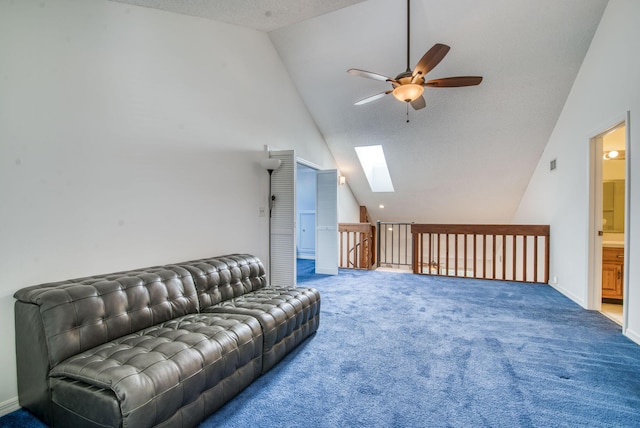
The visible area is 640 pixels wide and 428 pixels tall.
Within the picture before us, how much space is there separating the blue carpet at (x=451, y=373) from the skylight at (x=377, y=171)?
14.0 ft

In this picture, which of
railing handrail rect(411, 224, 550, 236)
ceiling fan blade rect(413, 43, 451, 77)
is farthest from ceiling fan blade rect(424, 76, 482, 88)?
railing handrail rect(411, 224, 550, 236)

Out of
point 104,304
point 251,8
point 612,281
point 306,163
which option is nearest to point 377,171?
point 306,163

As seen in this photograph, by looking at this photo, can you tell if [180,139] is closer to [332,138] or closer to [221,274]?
[221,274]

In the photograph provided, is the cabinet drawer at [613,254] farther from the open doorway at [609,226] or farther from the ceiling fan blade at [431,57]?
the ceiling fan blade at [431,57]

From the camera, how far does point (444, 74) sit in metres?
4.58

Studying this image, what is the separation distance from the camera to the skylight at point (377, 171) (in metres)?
7.64

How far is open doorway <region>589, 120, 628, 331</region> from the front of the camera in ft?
11.8

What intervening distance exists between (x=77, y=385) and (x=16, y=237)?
1.06 meters

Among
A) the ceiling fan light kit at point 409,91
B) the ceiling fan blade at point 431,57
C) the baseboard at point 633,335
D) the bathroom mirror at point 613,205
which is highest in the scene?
the ceiling fan blade at point 431,57

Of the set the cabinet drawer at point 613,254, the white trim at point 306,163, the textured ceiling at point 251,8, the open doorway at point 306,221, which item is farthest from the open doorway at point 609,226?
the open doorway at point 306,221

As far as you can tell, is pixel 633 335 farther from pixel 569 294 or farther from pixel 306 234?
pixel 306 234

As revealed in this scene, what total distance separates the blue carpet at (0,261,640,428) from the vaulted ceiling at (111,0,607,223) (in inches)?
120

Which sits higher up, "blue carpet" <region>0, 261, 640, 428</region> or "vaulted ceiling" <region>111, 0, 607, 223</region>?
"vaulted ceiling" <region>111, 0, 607, 223</region>

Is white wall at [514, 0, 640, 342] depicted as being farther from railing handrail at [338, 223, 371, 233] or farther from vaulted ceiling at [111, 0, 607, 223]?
railing handrail at [338, 223, 371, 233]
